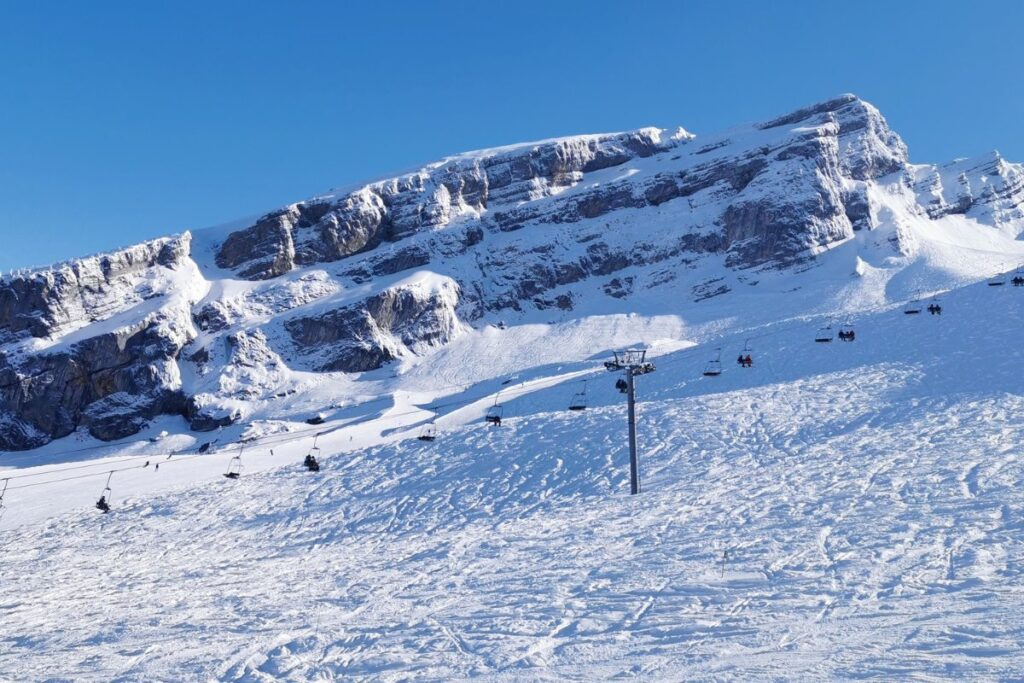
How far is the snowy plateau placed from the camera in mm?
15234

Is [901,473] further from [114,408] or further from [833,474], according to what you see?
[114,408]

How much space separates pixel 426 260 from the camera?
13512 centimetres

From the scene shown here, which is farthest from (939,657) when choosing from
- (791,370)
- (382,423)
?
(382,423)

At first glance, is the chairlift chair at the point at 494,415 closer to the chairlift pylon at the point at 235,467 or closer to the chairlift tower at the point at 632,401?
the chairlift tower at the point at 632,401

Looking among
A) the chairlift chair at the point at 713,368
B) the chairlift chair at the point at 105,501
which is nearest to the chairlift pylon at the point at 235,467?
the chairlift chair at the point at 105,501

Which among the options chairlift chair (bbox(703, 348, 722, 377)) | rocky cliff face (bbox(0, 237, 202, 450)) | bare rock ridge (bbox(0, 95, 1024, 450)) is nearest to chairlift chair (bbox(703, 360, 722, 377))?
chairlift chair (bbox(703, 348, 722, 377))

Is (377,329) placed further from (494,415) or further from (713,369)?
(494,415)

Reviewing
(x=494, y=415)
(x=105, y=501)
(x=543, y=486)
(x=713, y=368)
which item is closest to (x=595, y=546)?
(x=543, y=486)

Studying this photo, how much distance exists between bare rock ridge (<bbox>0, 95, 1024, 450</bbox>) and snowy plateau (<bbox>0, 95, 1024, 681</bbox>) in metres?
0.82

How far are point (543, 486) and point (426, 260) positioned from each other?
344 ft

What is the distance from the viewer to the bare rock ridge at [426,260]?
11581cm

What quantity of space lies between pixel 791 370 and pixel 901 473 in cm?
2361

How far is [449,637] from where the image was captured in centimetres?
1611

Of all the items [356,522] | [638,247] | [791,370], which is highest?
[638,247]
